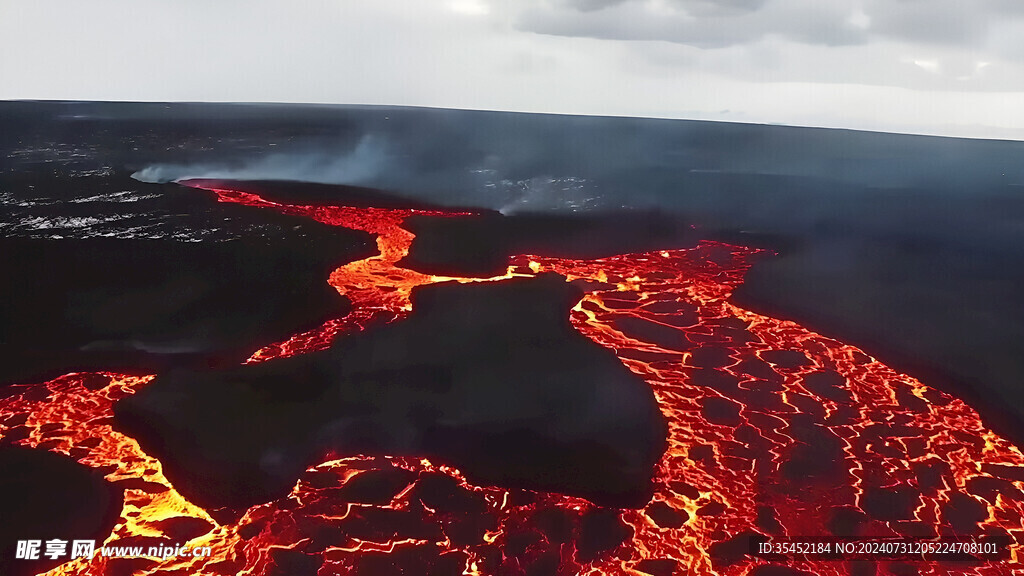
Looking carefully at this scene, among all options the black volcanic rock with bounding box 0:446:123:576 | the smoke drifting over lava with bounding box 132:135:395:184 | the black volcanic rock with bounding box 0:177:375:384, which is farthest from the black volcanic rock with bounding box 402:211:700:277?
the smoke drifting over lava with bounding box 132:135:395:184

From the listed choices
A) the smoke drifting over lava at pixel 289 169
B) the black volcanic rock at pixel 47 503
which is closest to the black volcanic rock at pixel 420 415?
the black volcanic rock at pixel 47 503

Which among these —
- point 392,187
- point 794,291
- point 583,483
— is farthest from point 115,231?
point 794,291

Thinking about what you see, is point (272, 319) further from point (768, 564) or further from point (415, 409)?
point (768, 564)

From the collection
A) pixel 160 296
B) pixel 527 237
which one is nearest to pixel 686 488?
pixel 160 296

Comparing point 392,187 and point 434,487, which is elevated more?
point 392,187

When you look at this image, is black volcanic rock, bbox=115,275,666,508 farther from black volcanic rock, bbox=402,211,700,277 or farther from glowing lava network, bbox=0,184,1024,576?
black volcanic rock, bbox=402,211,700,277

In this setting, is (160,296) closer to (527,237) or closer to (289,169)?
(527,237)
